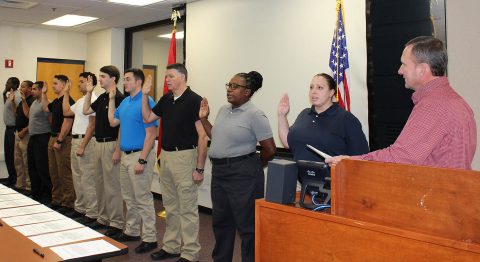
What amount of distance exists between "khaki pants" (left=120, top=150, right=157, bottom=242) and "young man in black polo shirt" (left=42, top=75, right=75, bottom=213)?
60.7 inches

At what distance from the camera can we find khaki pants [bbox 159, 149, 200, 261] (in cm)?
349

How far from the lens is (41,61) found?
7.64 meters

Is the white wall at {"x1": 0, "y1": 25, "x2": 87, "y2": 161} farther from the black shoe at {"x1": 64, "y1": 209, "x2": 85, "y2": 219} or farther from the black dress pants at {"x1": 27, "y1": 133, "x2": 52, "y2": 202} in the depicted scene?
the black shoe at {"x1": 64, "y1": 209, "x2": 85, "y2": 219}

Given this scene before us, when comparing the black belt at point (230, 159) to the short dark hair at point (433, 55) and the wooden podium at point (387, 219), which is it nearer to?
the wooden podium at point (387, 219)

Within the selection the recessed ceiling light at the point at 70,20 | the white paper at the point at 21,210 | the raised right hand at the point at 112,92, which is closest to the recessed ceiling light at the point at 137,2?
the recessed ceiling light at the point at 70,20

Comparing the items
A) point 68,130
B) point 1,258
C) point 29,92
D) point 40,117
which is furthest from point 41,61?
point 1,258

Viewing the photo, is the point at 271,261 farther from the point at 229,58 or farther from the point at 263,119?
the point at 229,58

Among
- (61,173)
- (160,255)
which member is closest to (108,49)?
(61,173)

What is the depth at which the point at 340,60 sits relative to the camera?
376 cm

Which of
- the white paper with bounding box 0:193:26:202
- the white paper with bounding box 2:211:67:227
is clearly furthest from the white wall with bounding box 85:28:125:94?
the white paper with bounding box 2:211:67:227

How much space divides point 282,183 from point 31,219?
132 centimetres

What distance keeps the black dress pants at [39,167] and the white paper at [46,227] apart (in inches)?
157

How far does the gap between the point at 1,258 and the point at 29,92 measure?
5.21 meters

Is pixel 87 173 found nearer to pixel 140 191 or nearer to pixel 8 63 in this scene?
pixel 140 191
